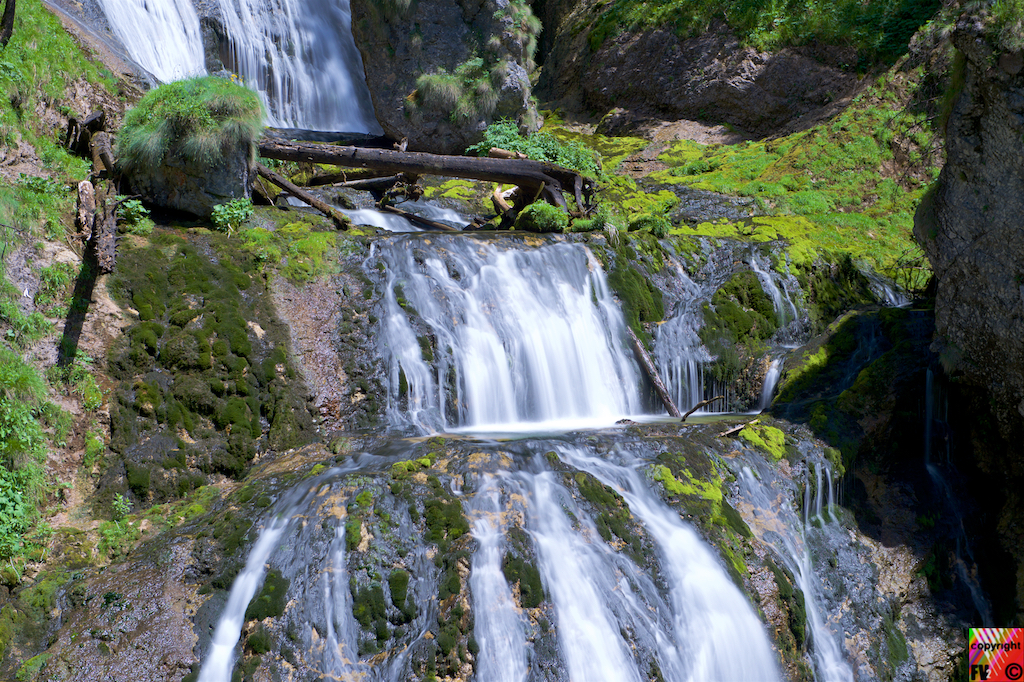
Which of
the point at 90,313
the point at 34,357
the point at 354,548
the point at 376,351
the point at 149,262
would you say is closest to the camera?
the point at 354,548

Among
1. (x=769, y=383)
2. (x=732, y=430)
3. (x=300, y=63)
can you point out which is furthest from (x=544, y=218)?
(x=300, y=63)

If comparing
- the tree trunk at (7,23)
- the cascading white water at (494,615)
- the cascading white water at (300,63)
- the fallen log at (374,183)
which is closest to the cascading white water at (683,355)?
the cascading white water at (494,615)

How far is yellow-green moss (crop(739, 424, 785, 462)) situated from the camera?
19.8 ft

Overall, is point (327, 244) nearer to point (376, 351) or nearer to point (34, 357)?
point (376, 351)

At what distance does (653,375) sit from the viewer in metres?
7.92

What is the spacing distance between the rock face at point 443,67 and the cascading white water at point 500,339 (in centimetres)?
704

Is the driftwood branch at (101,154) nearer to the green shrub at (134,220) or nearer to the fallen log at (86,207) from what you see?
the green shrub at (134,220)

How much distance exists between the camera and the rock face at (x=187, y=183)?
7.11m

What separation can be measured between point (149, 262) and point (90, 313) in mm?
834

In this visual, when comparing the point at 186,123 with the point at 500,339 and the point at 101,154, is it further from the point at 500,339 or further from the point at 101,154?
the point at 500,339

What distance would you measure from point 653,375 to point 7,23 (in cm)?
795

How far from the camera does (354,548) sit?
448 cm

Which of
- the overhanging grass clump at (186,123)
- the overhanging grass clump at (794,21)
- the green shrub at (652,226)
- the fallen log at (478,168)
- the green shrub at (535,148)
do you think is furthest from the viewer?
the overhanging grass clump at (794,21)

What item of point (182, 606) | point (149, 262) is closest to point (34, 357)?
point (149, 262)
